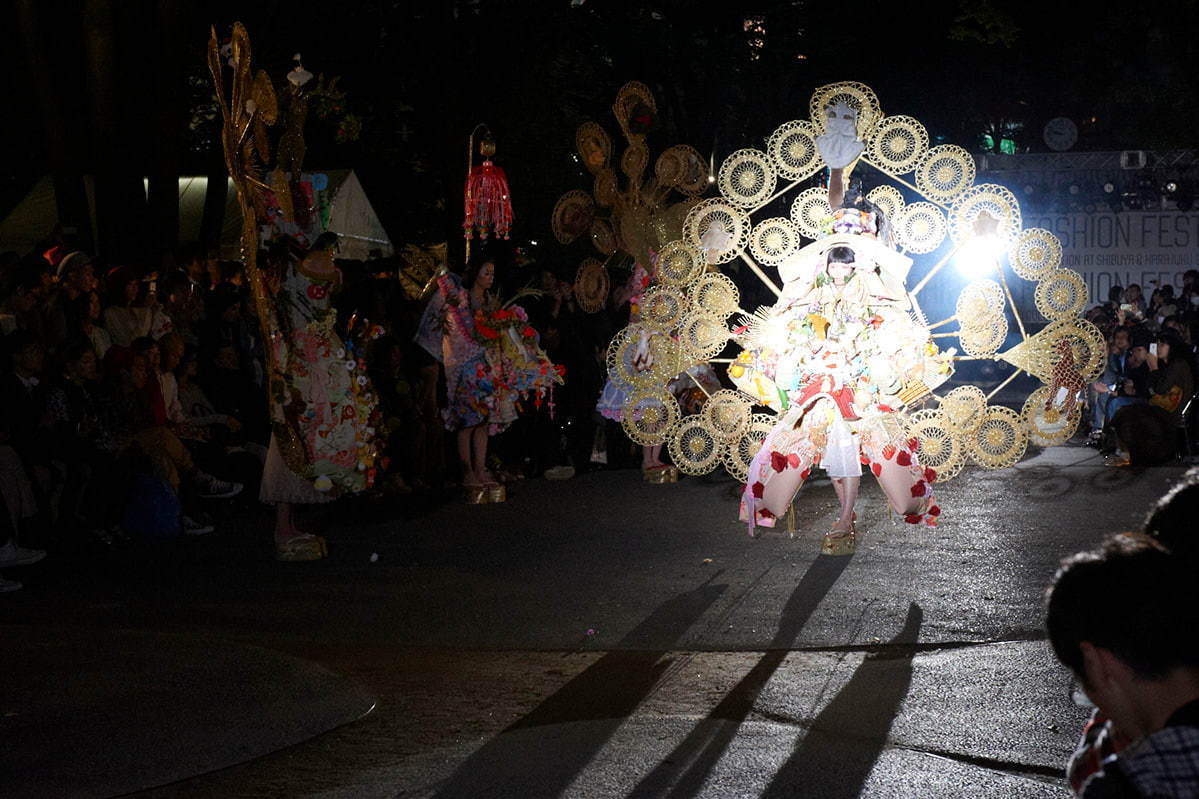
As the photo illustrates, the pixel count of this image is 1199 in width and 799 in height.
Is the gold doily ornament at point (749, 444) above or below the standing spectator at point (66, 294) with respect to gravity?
below

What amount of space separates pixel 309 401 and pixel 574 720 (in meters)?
4.03

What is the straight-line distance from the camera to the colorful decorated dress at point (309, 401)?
29.7ft

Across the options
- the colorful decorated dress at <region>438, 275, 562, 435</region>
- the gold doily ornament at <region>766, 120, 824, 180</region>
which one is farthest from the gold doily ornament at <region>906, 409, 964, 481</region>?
the colorful decorated dress at <region>438, 275, 562, 435</region>

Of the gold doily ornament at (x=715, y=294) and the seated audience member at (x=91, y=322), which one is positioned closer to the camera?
the gold doily ornament at (x=715, y=294)

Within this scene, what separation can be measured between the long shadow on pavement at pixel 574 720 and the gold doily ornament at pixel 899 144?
2913mm

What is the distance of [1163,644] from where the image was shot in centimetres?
232

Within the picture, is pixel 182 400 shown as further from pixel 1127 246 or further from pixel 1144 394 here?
pixel 1127 246

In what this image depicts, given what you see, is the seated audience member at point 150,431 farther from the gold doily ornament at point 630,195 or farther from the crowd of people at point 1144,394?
the crowd of people at point 1144,394

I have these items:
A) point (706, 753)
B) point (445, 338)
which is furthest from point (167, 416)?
point (706, 753)

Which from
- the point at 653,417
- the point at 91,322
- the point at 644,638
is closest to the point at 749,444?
the point at 653,417

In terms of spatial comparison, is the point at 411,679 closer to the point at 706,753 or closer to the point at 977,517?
the point at 706,753

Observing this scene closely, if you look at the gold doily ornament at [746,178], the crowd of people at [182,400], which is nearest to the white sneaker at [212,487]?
the crowd of people at [182,400]

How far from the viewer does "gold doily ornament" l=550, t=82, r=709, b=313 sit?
1053cm

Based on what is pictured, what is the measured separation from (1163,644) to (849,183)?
6.73m
